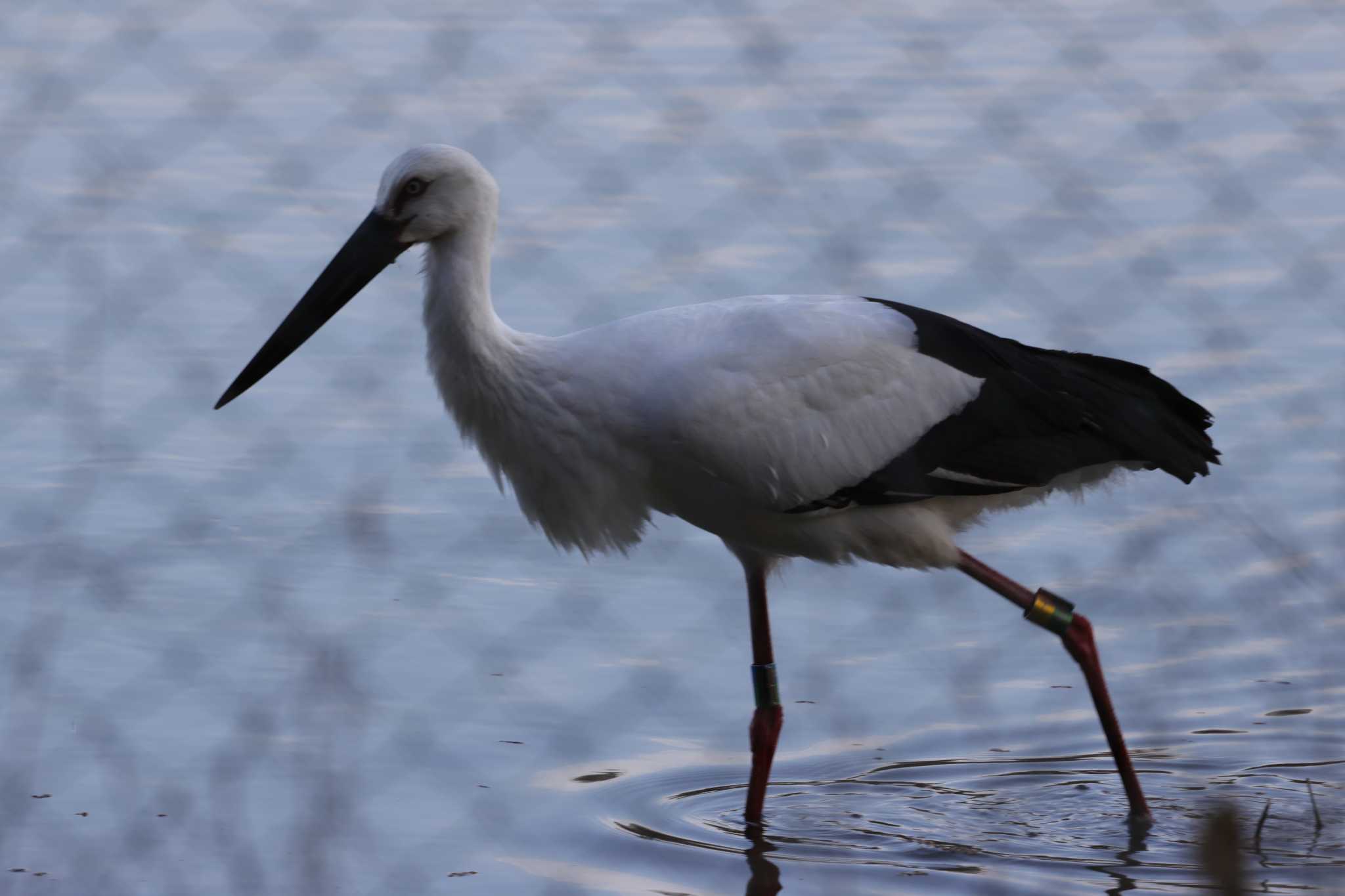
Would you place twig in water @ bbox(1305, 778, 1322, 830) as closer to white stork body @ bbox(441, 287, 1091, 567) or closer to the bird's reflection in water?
white stork body @ bbox(441, 287, 1091, 567)

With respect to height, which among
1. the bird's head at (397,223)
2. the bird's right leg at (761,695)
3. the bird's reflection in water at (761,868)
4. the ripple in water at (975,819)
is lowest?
the bird's reflection in water at (761,868)

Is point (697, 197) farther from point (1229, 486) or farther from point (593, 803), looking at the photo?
point (593, 803)

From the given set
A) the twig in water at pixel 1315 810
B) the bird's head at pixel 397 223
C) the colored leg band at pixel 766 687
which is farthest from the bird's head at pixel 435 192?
the twig in water at pixel 1315 810

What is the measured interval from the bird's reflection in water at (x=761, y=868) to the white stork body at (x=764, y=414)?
0.18 m

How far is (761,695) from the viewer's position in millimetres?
6125

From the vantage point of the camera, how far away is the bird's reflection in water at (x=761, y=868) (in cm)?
541

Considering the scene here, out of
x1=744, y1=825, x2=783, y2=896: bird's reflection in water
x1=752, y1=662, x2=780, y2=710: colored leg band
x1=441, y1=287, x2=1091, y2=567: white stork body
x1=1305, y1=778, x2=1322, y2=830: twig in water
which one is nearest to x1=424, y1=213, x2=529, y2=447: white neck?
x1=441, y1=287, x2=1091, y2=567: white stork body

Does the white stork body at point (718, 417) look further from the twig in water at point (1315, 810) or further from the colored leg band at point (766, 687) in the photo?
the twig in water at point (1315, 810)

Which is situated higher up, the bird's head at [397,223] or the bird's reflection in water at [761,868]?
the bird's head at [397,223]

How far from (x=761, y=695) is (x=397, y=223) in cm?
155

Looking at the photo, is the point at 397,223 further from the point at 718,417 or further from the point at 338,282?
the point at 718,417

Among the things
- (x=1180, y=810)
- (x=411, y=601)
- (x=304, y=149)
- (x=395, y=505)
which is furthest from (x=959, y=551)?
(x=304, y=149)

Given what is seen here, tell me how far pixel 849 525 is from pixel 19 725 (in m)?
2.03

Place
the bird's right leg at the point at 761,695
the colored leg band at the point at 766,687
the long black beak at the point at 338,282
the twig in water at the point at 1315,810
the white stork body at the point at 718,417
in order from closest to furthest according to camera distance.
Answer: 1. the twig in water at the point at 1315,810
2. the white stork body at the point at 718,417
3. the long black beak at the point at 338,282
4. the bird's right leg at the point at 761,695
5. the colored leg band at the point at 766,687
